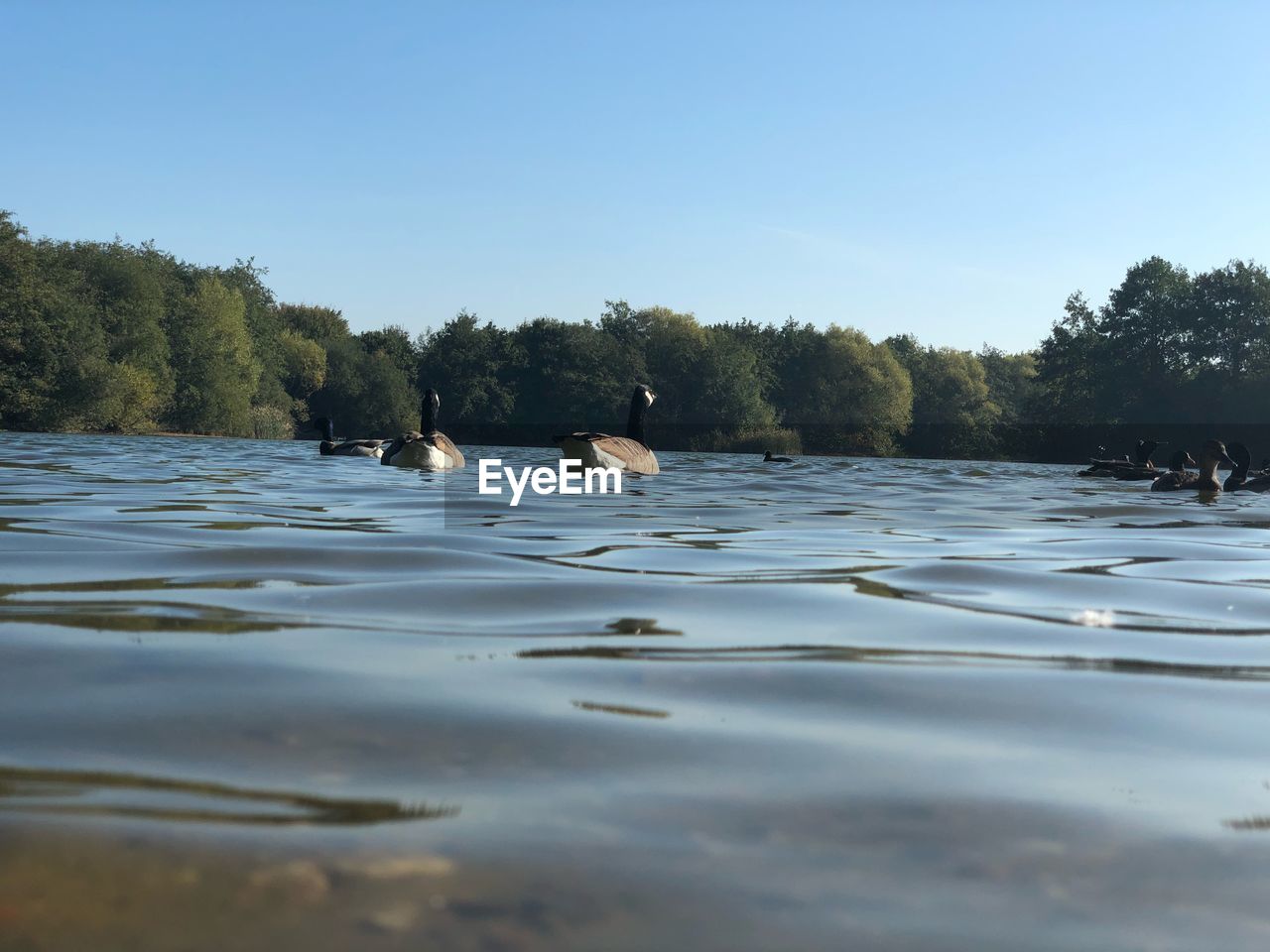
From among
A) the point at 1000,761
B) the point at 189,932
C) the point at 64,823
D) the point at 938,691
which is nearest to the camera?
the point at 189,932

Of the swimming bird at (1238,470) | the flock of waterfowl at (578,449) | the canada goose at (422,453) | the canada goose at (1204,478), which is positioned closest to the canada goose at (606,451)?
the flock of waterfowl at (578,449)

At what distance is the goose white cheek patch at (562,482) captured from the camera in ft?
45.2

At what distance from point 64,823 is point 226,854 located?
30 centimetres

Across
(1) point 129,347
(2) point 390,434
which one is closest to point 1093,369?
(2) point 390,434

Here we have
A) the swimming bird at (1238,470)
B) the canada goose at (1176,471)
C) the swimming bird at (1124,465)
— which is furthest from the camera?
the swimming bird at (1124,465)

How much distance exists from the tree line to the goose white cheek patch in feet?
187

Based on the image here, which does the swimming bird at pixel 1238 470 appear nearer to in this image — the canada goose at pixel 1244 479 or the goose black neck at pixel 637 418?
the canada goose at pixel 1244 479

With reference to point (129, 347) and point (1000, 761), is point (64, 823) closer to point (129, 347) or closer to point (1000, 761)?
point (1000, 761)

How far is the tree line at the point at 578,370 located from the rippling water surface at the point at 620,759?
6886 cm

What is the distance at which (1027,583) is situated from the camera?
569 centimetres

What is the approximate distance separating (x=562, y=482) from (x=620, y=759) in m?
13.8

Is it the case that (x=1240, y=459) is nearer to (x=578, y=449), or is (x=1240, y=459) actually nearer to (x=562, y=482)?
(x=578, y=449)

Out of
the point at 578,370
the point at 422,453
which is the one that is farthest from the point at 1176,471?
the point at 578,370

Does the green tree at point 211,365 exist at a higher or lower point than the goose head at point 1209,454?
higher
